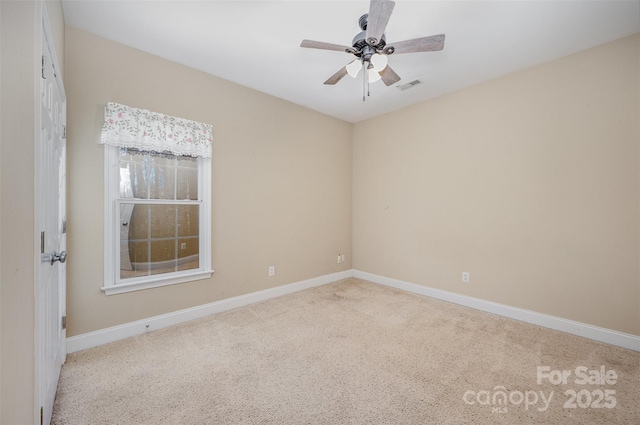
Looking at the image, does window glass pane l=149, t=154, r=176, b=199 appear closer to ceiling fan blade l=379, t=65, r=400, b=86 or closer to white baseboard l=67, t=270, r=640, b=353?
white baseboard l=67, t=270, r=640, b=353

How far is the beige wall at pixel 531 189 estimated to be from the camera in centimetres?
242

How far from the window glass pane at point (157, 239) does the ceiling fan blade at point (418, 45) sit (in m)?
2.49

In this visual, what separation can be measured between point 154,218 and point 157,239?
0.22 m

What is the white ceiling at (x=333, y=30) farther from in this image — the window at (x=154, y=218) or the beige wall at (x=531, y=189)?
the window at (x=154, y=218)

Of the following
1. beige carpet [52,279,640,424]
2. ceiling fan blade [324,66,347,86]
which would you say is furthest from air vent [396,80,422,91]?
beige carpet [52,279,640,424]

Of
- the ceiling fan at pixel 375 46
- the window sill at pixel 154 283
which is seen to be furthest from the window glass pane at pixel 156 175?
the ceiling fan at pixel 375 46

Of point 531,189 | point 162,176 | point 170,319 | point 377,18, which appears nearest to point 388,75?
point 377,18

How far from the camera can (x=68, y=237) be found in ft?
7.41

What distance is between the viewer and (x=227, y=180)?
10.5ft

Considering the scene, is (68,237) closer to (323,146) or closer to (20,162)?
(20,162)

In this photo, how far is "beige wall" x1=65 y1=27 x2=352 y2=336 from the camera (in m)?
2.32

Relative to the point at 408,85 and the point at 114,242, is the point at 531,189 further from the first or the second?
the point at 114,242

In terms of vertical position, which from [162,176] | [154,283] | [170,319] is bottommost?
[170,319]

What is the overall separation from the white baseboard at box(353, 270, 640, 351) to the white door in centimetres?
373
